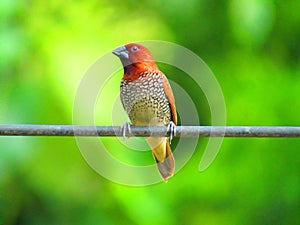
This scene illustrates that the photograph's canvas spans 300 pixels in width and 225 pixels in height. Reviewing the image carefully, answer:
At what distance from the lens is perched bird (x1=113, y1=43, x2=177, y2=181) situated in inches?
107

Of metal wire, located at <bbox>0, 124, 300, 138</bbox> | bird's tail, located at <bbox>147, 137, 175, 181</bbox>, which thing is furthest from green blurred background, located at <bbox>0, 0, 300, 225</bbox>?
metal wire, located at <bbox>0, 124, 300, 138</bbox>

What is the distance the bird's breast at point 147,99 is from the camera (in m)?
2.71

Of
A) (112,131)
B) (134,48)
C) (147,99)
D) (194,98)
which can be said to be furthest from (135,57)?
(112,131)

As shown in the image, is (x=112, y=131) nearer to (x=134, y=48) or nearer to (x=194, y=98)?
(x=134, y=48)

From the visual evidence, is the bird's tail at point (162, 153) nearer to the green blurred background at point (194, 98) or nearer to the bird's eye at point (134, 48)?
the green blurred background at point (194, 98)

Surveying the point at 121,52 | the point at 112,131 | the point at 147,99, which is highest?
the point at 121,52

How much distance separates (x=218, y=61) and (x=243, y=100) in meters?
0.17

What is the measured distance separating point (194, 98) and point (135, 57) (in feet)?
1.13

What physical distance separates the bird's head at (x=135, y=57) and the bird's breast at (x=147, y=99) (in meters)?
0.04

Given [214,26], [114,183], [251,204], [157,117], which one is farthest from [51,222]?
[214,26]

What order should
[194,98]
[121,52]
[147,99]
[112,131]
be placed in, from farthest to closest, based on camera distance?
[194,98] < [147,99] < [121,52] < [112,131]

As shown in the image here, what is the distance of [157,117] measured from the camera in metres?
2.72

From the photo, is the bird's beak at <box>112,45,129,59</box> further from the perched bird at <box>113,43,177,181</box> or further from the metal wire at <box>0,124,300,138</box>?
the metal wire at <box>0,124,300,138</box>

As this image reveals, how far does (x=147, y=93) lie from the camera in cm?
274
